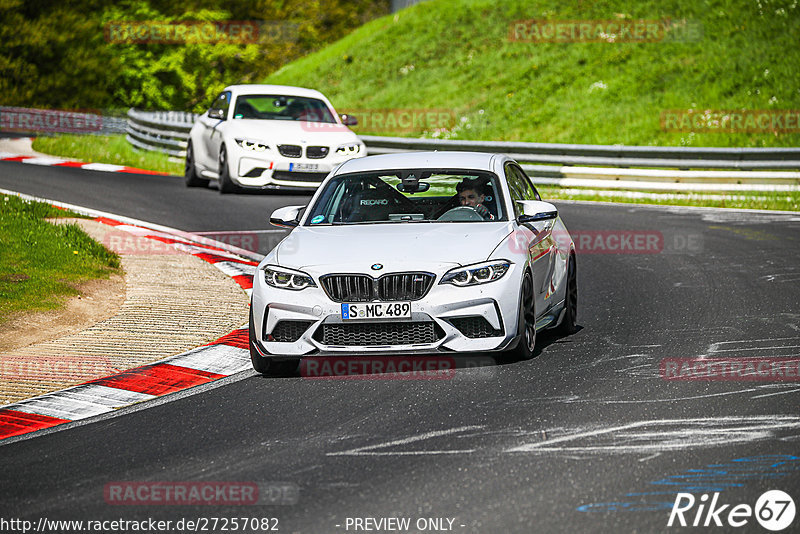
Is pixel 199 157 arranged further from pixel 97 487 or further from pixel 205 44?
pixel 205 44

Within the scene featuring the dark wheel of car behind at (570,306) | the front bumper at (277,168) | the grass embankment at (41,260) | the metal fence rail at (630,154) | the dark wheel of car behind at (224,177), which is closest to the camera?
the dark wheel of car behind at (570,306)

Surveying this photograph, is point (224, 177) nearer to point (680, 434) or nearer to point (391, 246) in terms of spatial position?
point (391, 246)

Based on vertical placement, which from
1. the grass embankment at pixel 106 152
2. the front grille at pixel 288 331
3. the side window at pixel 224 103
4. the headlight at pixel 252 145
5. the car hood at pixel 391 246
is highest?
the car hood at pixel 391 246

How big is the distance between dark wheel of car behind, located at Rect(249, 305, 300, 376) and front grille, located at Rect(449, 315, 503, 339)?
45.0 inches

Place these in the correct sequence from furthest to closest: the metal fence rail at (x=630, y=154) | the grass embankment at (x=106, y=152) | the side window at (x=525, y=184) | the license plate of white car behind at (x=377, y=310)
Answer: the grass embankment at (x=106, y=152), the metal fence rail at (x=630, y=154), the side window at (x=525, y=184), the license plate of white car behind at (x=377, y=310)

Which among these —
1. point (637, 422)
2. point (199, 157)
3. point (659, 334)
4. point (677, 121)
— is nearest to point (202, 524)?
point (637, 422)

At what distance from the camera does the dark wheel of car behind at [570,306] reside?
9.55 m

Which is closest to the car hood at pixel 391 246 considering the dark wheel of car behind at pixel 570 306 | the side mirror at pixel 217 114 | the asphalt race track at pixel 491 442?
the asphalt race track at pixel 491 442

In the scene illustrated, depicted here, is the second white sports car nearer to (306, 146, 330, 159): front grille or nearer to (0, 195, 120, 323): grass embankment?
(306, 146, 330, 159): front grille

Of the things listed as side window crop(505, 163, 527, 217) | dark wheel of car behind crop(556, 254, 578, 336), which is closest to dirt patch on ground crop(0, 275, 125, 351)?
side window crop(505, 163, 527, 217)

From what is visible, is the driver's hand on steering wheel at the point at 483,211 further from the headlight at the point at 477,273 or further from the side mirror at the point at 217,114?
the side mirror at the point at 217,114

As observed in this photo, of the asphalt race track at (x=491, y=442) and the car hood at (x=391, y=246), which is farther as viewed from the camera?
the car hood at (x=391, y=246)

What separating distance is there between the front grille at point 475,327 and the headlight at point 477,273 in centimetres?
24

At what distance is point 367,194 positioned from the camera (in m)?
9.38
